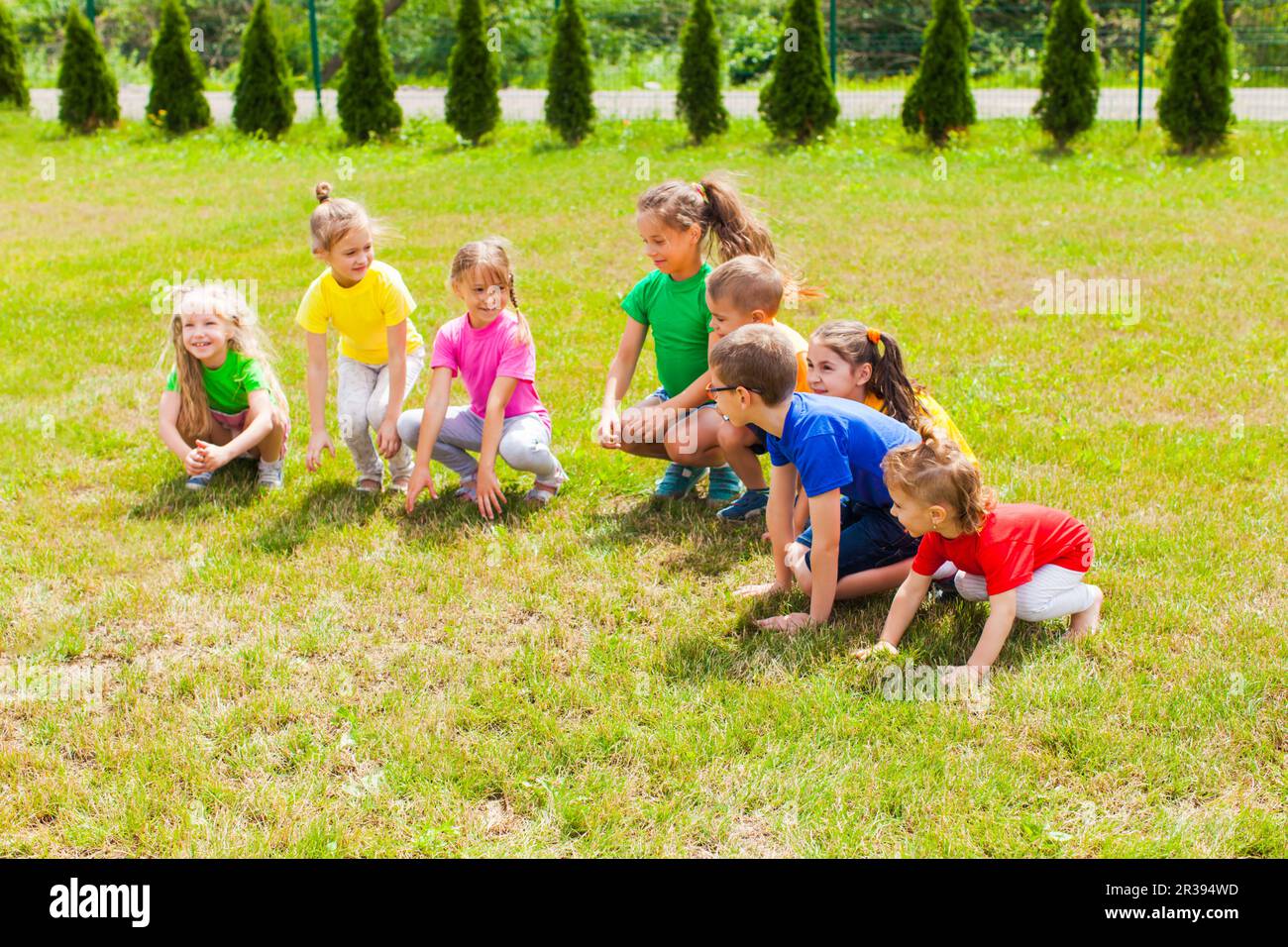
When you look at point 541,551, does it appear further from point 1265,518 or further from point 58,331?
point 58,331

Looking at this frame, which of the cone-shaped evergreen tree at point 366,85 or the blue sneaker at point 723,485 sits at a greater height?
the cone-shaped evergreen tree at point 366,85

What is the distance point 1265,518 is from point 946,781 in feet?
8.10

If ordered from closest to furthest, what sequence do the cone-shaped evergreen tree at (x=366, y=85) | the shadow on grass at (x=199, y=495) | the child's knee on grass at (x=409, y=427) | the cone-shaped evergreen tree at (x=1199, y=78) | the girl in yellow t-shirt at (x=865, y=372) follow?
the girl in yellow t-shirt at (x=865, y=372) → the shadow on grass at (x=199, y=495) → the child's knee on grass at (x=409, y=427) → the cone-shaped evergreen tree at (x=1199, y=78) → the cone-shaped evergreen tree at (x=366, y=85)

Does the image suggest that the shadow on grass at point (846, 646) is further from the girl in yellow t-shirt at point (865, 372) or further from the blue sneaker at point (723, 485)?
the blue sneaker at point (723, 485)

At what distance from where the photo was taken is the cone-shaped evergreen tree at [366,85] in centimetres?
A: 1762

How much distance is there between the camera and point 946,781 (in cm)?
329

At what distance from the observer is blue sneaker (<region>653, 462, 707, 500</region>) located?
5559 mm

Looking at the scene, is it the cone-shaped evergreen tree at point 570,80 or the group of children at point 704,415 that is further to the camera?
the cone-shaped evergreen tree at point 570,80

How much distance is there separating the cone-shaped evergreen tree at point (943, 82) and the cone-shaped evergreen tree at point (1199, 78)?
252cm

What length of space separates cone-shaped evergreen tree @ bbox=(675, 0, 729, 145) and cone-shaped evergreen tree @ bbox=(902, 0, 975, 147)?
2692 mm

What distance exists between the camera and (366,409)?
18.2ft

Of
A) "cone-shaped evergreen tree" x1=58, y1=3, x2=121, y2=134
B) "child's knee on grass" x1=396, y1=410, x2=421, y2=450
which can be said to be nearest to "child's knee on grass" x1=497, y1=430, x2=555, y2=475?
"child's knee on grass" x1=396, y1=410, x2=421, y2=450

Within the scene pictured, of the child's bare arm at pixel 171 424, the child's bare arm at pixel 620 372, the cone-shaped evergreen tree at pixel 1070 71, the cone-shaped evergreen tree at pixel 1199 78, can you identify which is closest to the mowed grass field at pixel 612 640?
the child's bare arm at pixel 171 424
